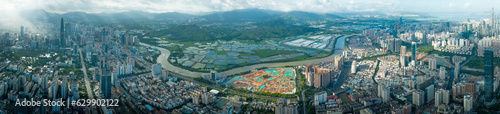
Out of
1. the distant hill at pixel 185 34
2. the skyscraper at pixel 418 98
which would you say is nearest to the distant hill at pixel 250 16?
the distant hill at pixel 185 34

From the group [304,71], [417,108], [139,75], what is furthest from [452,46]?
[139,75]

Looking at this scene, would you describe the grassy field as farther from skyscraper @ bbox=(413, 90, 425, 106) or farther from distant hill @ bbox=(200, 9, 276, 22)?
distant hill @ bbox=(200, 9, 276, 22)

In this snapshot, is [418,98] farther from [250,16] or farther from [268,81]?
[250,16]

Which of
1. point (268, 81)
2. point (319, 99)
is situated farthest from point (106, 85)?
point (319, 99)

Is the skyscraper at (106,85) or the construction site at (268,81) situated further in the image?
the construction site at (268,81)

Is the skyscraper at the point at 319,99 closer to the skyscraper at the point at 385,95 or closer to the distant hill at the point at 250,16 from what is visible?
the skyscraper at the point at 385,95

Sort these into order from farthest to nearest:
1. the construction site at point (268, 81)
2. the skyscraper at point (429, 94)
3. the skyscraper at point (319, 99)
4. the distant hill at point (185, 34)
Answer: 1. the distant hill at point (185, 34)
2. the construction site at point (268, 81)
3. the skyscraper at point (429, 94)
4. the skyscraper at point (319, 99)

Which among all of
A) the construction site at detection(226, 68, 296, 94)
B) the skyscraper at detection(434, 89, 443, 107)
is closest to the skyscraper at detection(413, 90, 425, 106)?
the skyscraper at detection(434, 89, 443, 107)

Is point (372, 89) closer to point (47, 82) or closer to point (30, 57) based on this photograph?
point (47, 82)
